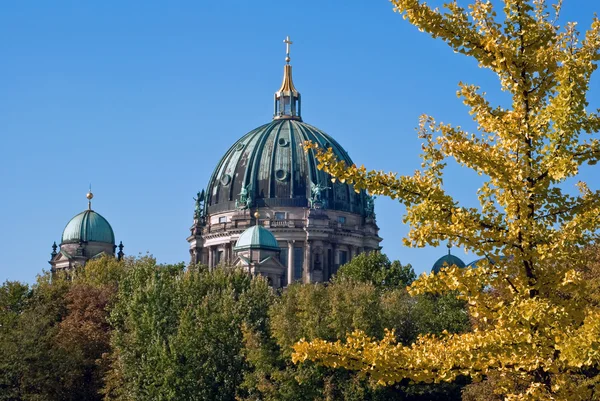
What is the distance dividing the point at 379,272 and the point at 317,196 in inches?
1189

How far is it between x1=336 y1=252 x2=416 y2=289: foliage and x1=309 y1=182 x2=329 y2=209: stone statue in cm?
2216

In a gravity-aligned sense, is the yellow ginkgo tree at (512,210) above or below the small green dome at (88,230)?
below

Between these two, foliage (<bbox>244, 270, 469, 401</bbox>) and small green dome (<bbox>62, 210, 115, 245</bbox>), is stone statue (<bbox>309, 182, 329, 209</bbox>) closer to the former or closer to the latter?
small green dome (<bbox>62, 210, 115, 245</bbox>)

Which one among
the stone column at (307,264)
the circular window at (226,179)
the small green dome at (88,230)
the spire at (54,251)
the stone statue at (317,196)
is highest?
the circular window at (226,179)

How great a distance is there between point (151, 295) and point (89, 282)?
2413 centimetres

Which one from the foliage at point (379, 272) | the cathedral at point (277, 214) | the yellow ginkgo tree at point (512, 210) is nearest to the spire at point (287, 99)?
the cathedral at point (277, 214)

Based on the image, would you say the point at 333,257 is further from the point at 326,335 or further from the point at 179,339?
the point at 326,335


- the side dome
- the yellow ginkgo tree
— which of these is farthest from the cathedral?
the yellow ginkgo tree

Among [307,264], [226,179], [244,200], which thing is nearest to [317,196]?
[244,200]

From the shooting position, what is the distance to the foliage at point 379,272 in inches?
4281

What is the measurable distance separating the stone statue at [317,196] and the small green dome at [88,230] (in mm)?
24060

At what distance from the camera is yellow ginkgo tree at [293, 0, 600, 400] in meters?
22.3

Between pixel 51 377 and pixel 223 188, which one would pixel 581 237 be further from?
pixel 223 188

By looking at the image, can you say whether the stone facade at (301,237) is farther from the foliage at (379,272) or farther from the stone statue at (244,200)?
the foliage at (379,272)
